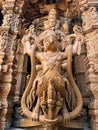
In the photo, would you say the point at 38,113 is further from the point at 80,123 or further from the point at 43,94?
the point at 80,123

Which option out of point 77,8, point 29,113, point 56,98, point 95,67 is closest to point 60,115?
point 56,98

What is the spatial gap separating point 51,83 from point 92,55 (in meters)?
1.47

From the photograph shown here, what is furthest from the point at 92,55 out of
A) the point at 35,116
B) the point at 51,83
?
the point at 35,116

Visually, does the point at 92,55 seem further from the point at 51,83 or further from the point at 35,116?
the point at 35,116

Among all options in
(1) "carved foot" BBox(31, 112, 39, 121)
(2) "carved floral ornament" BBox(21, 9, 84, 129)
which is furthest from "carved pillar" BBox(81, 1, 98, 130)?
(1) "carved foot" BBox(31, 112, 39, 121)

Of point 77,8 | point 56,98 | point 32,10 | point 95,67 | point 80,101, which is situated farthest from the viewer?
point 32,10

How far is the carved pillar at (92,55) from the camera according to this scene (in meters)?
4.06

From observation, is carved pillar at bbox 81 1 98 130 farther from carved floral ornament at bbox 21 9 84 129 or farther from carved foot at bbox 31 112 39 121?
carved foot at bbox 31 112 39 121

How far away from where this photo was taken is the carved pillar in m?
4.06

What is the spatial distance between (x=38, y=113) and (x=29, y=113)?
20cm

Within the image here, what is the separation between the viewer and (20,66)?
5449 millimetres

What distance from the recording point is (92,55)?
4.55m

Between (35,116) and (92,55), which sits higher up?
(92,55)

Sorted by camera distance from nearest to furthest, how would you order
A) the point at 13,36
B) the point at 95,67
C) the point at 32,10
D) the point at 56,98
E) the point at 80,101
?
the point at 56,98 < the point at 80,101 < the point at 95,67 < the point at 13,36 < the point at 32,10
